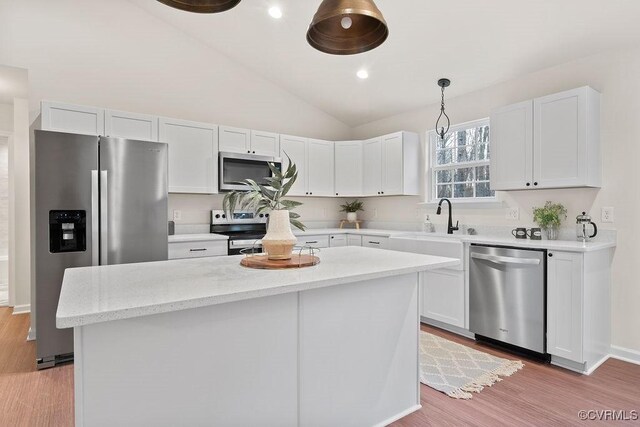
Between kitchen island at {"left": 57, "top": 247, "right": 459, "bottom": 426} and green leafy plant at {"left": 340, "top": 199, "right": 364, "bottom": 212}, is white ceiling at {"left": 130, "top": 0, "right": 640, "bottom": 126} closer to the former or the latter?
green leafy plant at {"left": 340, "top": 199, "right": 364, "bottom": 212}

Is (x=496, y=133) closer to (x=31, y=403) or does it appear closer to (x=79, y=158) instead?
(x=79, y=158)

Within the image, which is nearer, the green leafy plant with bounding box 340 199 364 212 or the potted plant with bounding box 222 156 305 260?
the potted plant with bounding box 222 156 305 260

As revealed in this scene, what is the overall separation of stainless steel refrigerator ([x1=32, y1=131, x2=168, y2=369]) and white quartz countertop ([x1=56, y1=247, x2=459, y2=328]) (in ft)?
4.33

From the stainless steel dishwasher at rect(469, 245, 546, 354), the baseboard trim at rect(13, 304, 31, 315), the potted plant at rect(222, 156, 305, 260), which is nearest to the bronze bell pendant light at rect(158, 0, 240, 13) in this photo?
the potted plant at rect(222, 156, 305, 260)

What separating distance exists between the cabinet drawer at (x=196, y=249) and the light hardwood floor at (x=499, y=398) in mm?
1196

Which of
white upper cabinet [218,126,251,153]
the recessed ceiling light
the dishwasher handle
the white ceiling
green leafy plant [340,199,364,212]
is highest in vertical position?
the recessed ceiling light

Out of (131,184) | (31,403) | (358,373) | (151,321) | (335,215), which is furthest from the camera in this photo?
(335,215)

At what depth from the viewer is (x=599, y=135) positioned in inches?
118

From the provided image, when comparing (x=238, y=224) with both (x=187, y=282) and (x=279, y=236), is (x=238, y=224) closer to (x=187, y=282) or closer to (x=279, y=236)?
(x=279, y=236)

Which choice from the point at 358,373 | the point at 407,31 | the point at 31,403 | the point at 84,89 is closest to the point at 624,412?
the point at 358,373

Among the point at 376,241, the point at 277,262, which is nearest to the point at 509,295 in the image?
the point at 376,241

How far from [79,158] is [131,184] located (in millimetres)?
413

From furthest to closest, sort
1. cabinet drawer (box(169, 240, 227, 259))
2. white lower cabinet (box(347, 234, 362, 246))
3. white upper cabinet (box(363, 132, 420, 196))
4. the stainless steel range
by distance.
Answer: white lower cabinet (box(347, 234, 362, 246)), white upper cabinet (box(363, 132, 420, 196)), the stainless steel range, cabinet drawer (box(169, 240, 227, 259))

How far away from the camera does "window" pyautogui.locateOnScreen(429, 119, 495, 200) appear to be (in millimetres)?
3955
